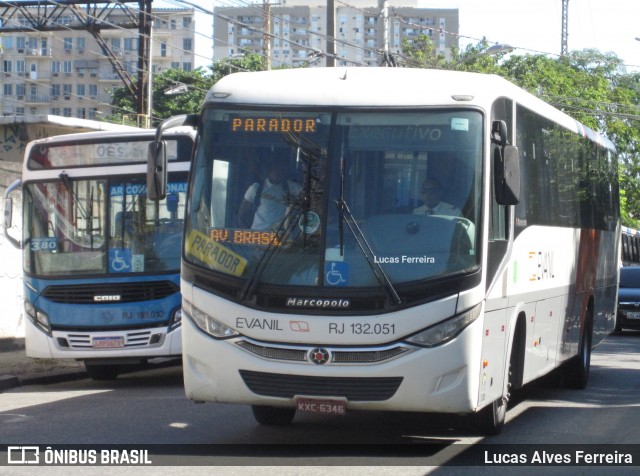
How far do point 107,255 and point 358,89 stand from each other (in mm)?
6420

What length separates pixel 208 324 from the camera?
923 centimetres

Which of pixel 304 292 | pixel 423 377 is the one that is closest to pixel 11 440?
pixel 304 292

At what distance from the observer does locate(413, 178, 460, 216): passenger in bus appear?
9078 mm

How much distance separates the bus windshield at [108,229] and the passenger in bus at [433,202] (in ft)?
20.3

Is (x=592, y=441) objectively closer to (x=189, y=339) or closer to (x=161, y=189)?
(x=189, y=339)

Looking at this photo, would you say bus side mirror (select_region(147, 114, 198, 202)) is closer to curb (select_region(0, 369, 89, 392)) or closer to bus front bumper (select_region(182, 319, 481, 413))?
bus front bumper (select_region(182, 319, 481, 413))

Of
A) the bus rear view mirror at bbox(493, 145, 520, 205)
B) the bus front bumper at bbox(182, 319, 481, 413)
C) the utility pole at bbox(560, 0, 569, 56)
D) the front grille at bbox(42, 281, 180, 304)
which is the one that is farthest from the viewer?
the utility pole at bbox(560, 0, 569, 56)

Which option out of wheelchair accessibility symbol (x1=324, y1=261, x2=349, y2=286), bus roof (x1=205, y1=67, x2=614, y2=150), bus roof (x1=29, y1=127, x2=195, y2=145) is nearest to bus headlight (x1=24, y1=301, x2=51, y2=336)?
bus roof (x1=29, y1=127, x2=195, y2=145)

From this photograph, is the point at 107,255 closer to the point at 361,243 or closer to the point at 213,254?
the point at 213,254

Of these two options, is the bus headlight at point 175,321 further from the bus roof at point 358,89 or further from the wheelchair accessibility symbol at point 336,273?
the wheelchair accessibility symbol at point 336,273

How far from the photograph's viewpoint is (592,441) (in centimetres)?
1024

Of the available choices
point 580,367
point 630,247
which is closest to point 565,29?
point 630,247

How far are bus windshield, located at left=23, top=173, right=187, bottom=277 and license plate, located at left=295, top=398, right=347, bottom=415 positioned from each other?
20.1 ft

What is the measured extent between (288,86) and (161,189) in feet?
4.47
